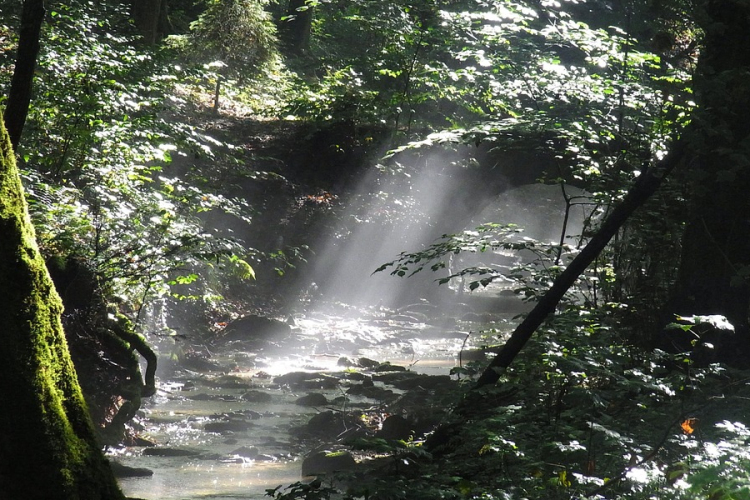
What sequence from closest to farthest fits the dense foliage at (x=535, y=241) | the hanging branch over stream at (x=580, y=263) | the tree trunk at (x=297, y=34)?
the dense foliage at (x=535, y=241)
the hanging branch over stream at (x=580, y=263)
the tree trunk at (x=297, y=34)

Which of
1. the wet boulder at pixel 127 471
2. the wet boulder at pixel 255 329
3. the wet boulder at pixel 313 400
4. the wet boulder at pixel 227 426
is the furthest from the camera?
the wet boulder at pixel 255 329

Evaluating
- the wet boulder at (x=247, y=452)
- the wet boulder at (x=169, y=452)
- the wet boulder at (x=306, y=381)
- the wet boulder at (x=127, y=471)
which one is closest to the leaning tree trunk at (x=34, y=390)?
the wet boulder at (x=127, y=471)

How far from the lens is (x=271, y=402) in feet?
28.5

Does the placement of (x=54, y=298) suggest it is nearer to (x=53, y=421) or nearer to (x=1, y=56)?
(x=53, y=421)

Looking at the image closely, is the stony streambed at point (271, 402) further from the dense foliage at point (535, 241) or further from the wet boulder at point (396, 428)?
the dense foliage at point (535, 241)

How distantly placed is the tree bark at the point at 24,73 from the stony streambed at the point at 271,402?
2874 mm

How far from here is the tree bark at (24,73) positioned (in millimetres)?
3625

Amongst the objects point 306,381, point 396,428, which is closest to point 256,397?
point 306,381

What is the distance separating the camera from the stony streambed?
19.0 feet

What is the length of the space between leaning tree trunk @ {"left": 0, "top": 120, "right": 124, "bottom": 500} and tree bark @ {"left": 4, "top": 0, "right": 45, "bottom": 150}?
5.83 feet

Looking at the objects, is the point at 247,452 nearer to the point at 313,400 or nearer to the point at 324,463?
the point at 324,463

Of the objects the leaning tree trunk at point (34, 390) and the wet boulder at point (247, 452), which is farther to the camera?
the wet boulder at point (247, 452)

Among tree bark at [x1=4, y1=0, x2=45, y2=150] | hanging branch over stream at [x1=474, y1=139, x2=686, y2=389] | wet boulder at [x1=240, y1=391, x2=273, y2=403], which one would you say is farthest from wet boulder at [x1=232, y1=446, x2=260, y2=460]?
tree bark at [x1=4, y1=0, x2=45, y2=150]

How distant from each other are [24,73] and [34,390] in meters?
2.47
